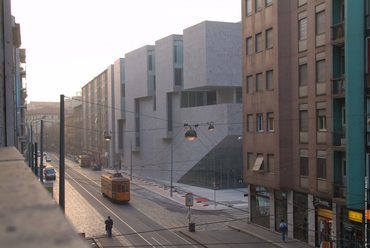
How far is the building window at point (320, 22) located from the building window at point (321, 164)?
6.32 metres

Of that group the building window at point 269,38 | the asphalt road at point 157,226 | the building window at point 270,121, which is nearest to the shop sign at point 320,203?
the asphalt road at point 157,226

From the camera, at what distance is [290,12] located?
103 ft

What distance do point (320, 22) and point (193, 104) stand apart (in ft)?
119

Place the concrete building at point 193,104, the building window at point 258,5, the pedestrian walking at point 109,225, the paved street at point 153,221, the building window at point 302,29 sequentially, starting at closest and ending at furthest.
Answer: the building window at point 302,29, the paved street at point 153,221, the pedestrian walking at point 109,225, the building window at point 258,5, the concrete building at point 193,104

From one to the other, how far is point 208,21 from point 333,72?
3209 cm

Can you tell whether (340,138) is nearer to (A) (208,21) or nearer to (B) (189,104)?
(A) (208,21)

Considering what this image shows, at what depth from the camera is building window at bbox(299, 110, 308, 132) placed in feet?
98.8

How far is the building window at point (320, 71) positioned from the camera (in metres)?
28.0

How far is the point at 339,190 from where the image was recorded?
86.9 feet

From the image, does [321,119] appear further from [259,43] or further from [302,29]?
[259,43]

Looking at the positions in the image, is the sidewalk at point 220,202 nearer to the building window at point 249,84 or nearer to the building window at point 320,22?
the building window at point 249,84

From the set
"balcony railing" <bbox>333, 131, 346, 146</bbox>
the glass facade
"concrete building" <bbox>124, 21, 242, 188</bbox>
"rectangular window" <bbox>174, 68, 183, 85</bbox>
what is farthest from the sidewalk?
"rectangular window" <bbox>174, 68, 183, 85</bbox>

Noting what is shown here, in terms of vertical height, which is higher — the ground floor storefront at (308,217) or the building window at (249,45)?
the building window at (249,45)

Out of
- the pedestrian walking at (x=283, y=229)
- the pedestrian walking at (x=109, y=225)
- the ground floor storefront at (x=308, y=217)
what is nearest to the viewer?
the ground floor storefront at (x=308, y=217)
